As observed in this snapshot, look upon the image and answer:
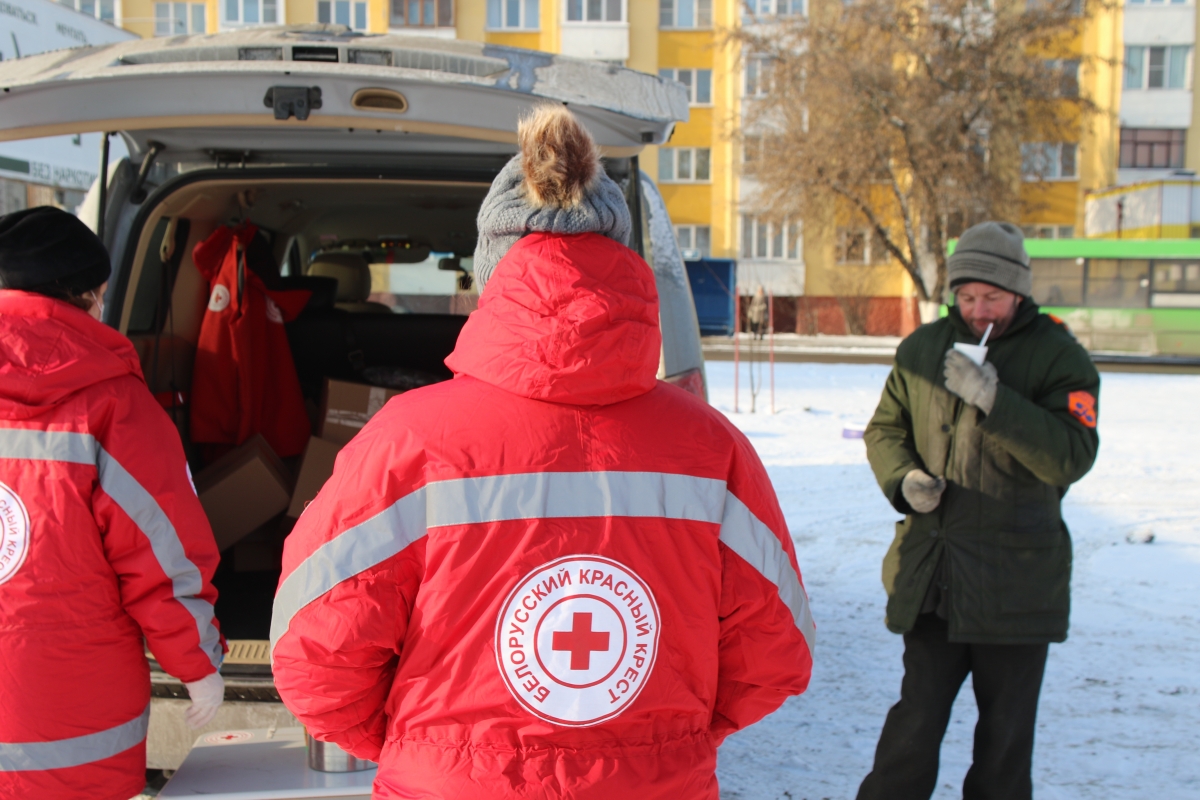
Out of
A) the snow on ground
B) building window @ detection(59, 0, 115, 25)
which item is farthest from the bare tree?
building window @ detection(59, 0, 115, 25)

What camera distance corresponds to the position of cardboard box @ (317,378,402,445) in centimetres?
385

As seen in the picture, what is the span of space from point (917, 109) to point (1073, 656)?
25.8 metres

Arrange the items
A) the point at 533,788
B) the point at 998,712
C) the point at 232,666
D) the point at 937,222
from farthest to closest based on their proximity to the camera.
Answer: the point at 937,222
the point at 998,712
the point at 232,666
the point at 533,788

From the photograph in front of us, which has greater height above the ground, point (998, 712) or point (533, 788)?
point (533, 788)

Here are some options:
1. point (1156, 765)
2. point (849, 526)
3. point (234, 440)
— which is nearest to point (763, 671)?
point (1156, 765)

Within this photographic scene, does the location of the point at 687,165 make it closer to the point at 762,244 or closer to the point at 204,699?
the point at 762,244

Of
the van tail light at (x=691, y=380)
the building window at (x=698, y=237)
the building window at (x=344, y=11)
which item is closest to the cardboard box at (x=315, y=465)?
the van tail light at (x=691, y=380)

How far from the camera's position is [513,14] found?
36.2 metres

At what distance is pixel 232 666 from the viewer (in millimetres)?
2395

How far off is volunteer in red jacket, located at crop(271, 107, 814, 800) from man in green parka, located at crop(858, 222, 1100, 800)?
151 centimetres

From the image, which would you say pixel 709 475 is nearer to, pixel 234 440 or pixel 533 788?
pixel 533 788

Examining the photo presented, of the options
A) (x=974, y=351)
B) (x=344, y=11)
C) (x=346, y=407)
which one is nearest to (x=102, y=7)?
(x=344, y=11)

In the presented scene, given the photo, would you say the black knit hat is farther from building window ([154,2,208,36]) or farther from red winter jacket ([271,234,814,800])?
building window ([154,2,208,36])

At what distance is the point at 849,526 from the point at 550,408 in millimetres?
5328
